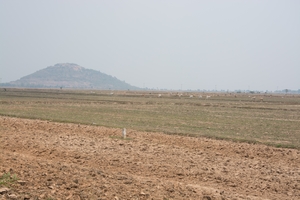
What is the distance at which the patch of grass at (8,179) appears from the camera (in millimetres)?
9461

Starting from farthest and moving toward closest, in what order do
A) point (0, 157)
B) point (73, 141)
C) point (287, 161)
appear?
1. point (73, 141)
2. point (287, 161)
3. point (0, 157)

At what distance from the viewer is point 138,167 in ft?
42.8

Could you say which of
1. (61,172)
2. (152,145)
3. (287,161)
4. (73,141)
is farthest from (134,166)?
(287,161)

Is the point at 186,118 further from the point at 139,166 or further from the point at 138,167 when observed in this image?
the point at 138,167

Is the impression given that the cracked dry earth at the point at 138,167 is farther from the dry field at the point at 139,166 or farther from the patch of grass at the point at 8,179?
the patch of grass at the point at 8,179

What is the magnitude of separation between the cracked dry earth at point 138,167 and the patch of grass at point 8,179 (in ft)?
0.70

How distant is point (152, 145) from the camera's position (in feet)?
58.4

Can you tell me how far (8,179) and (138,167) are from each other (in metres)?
5.10

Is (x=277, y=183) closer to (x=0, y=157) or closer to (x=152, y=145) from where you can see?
(x=152, y=145)

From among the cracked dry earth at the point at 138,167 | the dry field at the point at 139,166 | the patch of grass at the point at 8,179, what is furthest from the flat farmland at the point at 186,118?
the patch of grass at the point at 8,179

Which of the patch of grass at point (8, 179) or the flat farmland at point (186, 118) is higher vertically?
the patch of grass at point (8, 179)

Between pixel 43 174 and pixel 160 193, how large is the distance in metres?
3.92

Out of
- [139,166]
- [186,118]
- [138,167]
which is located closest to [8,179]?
[138,167]

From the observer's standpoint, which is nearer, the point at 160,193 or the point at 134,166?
the point at 160,193
